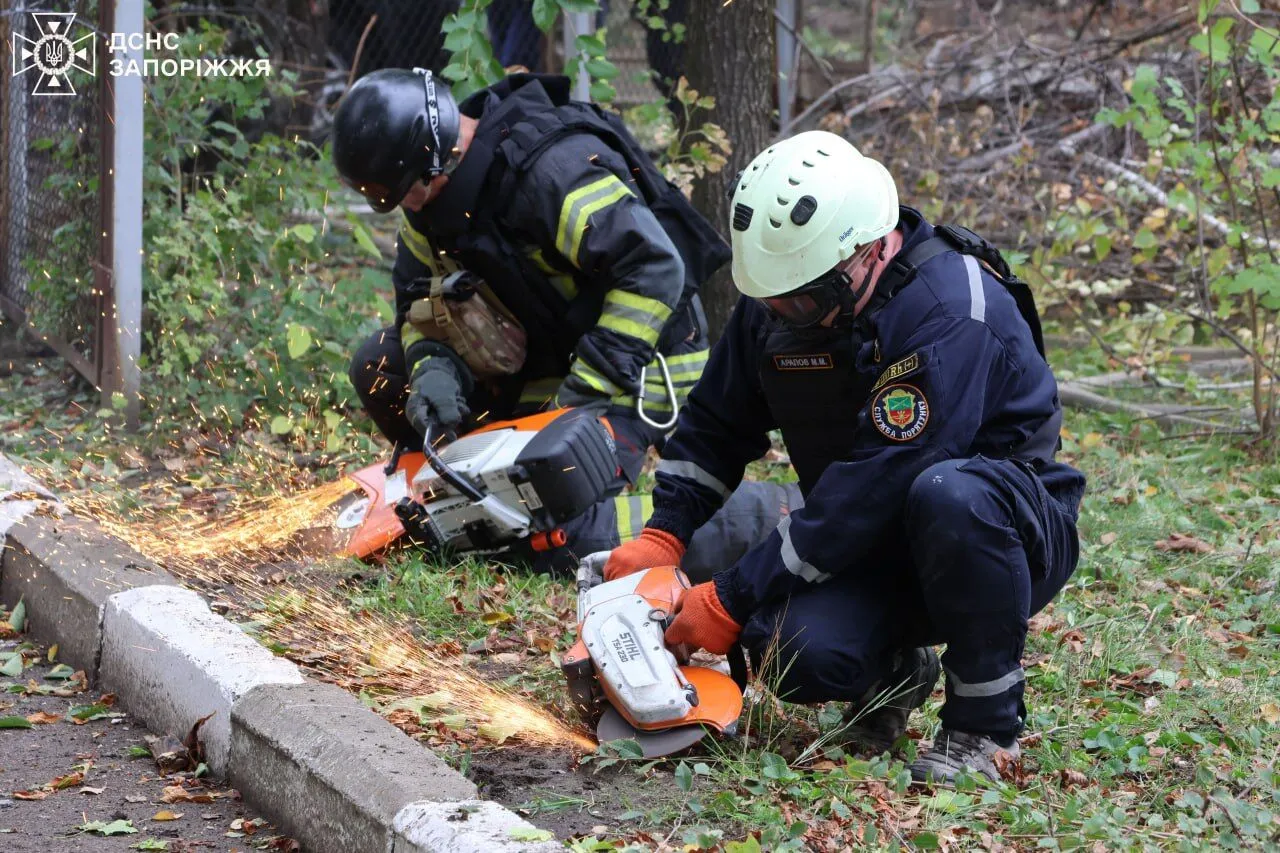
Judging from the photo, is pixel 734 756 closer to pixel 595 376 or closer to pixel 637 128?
pixel 595 376

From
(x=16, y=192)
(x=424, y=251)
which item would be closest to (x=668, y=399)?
(x=424, y=251)

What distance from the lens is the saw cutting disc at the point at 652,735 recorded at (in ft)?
9.94

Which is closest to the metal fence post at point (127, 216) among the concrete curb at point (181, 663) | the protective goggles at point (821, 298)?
the concrete curb at point (181, 663)

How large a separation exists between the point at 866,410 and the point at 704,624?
0.60 meters

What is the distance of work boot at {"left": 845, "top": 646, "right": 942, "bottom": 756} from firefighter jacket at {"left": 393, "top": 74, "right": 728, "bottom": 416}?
154 centimetres

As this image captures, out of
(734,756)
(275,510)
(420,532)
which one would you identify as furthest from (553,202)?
(734,756)

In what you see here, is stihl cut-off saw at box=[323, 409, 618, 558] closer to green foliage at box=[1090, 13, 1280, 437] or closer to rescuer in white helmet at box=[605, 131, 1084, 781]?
rescuer in white helmet at box=[605, 131, 1084, 781]

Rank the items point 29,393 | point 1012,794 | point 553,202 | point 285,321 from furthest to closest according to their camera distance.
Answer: point 29,393 → point 285,321 → point 553,202 → point 1012,794

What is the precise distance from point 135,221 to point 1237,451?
4.90 meters

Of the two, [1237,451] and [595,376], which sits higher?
[595,376]

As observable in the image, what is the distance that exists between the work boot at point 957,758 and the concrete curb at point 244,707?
95 centimetres

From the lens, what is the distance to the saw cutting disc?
3.03m

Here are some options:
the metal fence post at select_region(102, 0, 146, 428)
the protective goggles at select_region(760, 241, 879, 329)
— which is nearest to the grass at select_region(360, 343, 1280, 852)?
the protective goggles at select_region(760, 241, 879, 329)

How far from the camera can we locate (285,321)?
6219 millimetres
